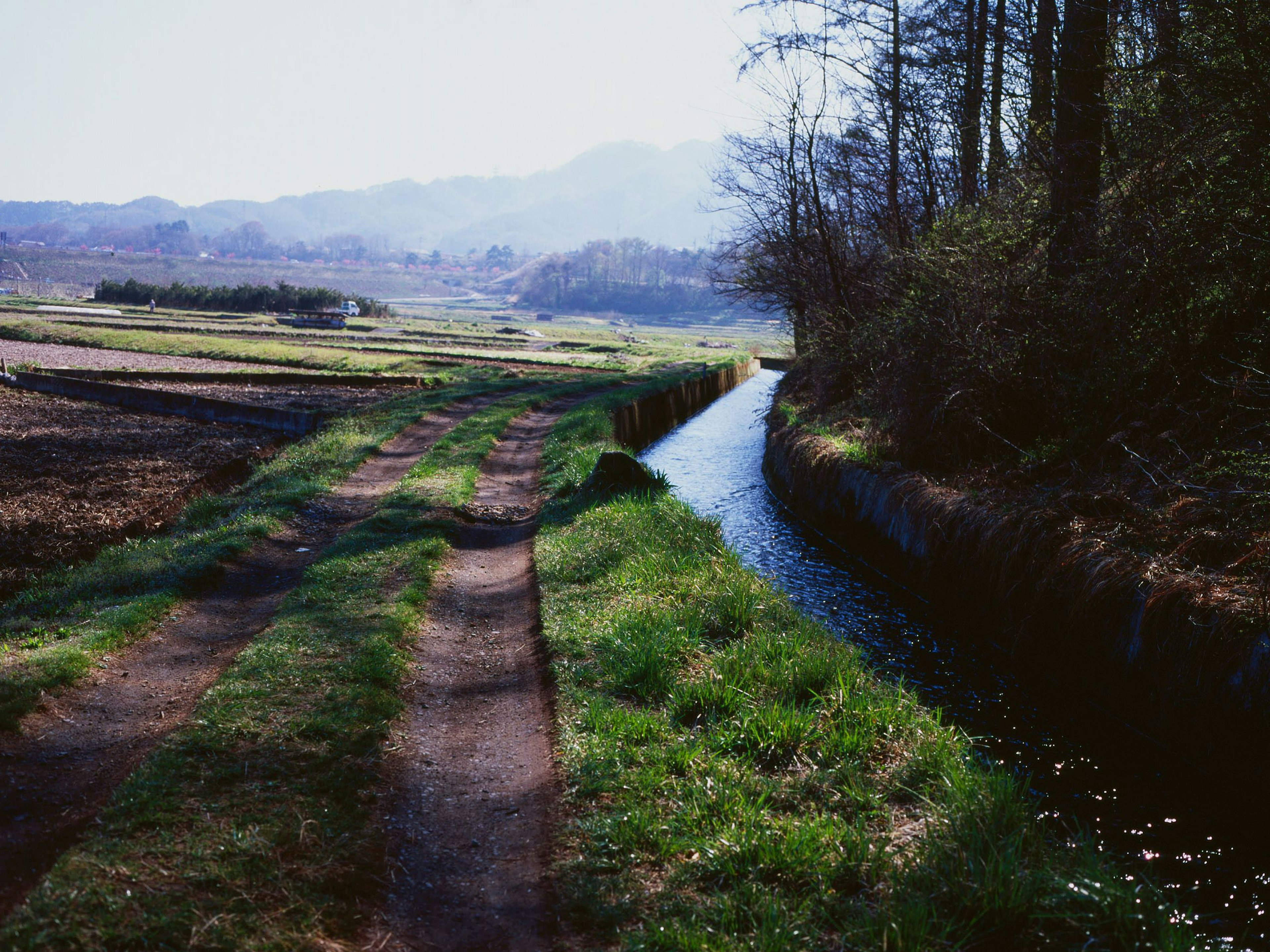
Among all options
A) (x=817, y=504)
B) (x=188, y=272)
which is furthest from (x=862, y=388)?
(x=188, y=272)

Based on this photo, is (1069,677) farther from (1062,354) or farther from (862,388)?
(862,388)

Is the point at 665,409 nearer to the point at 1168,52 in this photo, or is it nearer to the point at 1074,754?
the point at 1168,52

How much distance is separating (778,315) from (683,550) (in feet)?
90.2

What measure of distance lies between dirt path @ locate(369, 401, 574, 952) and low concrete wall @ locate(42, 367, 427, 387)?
20.4 metres

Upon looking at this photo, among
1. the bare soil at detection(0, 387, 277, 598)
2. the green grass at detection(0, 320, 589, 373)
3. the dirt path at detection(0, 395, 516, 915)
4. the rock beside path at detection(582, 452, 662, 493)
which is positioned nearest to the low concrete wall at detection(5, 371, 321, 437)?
the bare soil at detection(0, 387, 277, 598)

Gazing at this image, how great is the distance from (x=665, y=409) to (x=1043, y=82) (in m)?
16.4

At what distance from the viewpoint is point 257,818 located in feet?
13.5

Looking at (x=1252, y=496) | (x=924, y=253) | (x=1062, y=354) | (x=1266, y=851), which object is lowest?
(x=1266, y=851)

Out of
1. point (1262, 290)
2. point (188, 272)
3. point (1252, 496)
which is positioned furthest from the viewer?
point (188, 272)

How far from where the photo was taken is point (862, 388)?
16.7 m

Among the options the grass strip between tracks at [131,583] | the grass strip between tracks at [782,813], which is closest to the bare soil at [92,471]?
the grass strip between tracks at [131,583]

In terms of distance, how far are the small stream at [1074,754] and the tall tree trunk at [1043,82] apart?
251 inches

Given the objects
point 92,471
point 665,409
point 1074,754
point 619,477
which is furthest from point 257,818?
point 665,409

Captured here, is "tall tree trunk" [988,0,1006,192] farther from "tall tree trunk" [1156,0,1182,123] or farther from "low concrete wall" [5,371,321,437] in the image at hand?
"low concrete wall" [5,371,321,437]
